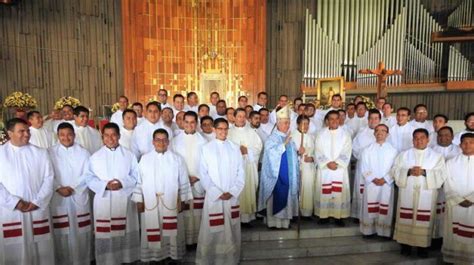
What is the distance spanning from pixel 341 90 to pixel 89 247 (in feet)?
19.8

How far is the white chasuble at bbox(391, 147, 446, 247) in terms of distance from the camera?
485cm

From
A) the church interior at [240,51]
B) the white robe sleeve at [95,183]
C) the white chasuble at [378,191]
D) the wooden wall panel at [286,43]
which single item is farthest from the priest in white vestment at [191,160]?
the wooden wall panel at [286,43]

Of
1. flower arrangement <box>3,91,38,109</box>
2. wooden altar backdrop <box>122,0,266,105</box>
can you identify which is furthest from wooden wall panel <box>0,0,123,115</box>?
flower arrangement <box>3,91,38,109</box>

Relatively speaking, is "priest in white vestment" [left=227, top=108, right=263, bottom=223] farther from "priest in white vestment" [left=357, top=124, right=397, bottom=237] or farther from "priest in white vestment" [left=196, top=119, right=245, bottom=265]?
"priest in white vestment" [left=357, top=124, right=397, bottom=237]

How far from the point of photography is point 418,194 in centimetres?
494

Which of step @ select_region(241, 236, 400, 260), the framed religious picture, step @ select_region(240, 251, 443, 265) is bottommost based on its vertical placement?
step @ select_region(240, 251, 443, 265)

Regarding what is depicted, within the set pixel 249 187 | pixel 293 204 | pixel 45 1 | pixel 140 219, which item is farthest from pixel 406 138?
pixel 45 1

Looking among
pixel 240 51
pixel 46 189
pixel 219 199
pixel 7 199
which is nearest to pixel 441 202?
pixel 219 199

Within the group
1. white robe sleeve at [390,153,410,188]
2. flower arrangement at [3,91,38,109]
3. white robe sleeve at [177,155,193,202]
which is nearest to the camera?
white robe sleeve at [177,155,193,202]

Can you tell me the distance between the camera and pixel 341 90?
330 inches

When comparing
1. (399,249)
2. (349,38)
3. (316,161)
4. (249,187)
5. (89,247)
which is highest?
(349,38)

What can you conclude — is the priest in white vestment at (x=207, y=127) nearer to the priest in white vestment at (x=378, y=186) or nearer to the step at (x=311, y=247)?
the step at (x=311, y=247)

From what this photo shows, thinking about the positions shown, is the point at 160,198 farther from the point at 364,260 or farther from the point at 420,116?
the point at 420,116

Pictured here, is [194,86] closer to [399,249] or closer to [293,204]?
[293,204]
